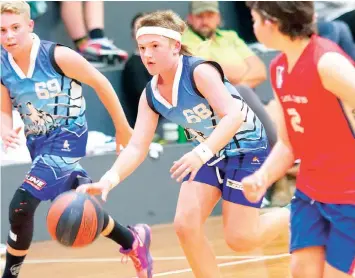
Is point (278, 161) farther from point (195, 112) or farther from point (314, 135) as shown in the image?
point (195, 112)

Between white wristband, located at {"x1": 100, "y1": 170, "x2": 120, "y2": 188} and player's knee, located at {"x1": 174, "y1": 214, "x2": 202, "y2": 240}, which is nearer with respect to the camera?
white wristband, located at {"x1": 100, "y1": 170, "x2": 120, "y2": 188}

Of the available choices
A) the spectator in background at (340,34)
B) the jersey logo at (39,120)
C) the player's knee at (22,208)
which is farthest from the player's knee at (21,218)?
the spectator in background at (340,34)

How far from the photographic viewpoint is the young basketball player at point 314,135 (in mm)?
3523

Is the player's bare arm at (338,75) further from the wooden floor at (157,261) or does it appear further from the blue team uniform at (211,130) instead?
the wooden floor at (157,261)

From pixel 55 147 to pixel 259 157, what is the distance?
1198 millimetres

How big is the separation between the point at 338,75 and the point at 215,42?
16.5 ft

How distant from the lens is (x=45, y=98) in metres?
5.17

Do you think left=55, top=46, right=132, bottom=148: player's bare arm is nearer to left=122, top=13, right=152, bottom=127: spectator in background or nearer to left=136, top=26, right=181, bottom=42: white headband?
left=136, top=26, right=181, bottom=42: white headband

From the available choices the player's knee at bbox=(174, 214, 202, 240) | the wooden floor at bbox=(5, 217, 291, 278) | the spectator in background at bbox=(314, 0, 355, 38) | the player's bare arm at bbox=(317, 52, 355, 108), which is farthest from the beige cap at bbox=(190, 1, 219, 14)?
the player's bare arm at bbox=(317, 52, 355, 108)

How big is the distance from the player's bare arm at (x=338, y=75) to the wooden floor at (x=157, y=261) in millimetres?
2194

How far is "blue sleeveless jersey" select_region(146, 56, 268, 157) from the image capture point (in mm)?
4582

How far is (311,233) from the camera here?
365cm

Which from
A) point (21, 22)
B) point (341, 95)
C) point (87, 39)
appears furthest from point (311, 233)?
point (87, 39)

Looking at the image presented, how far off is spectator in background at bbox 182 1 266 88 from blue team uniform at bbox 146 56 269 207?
327cm
